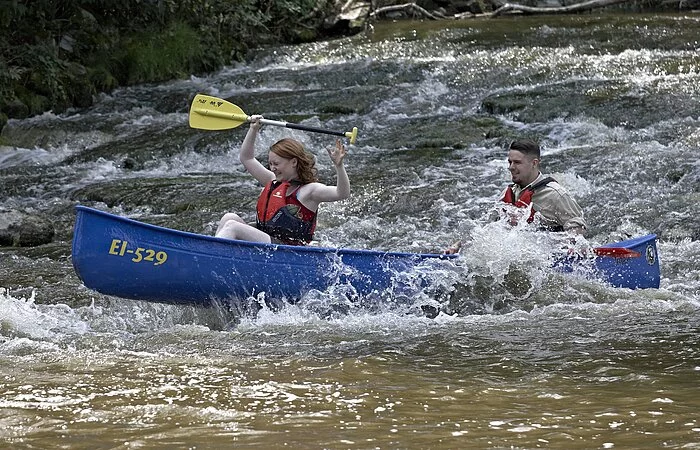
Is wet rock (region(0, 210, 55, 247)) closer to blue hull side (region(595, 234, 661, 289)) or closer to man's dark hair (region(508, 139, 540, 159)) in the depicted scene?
man's dark hair (region(508, 139, 540, 159))

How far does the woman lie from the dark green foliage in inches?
277

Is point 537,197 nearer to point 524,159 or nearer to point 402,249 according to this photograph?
point 524,159

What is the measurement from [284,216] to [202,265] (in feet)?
1.97

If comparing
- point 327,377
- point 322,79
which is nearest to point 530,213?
point 327,377

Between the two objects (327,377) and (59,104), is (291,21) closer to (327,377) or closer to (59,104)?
(59,104)

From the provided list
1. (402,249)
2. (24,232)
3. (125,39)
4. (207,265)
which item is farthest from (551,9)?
(207,265)

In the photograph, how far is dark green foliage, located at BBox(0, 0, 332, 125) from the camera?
42.3 ft

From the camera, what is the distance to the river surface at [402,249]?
3863mm

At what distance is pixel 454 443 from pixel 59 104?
10640 mm

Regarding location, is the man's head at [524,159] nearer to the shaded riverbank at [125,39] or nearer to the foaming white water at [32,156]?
the foaming white water at [32,156]

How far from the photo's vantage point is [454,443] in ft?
11.6

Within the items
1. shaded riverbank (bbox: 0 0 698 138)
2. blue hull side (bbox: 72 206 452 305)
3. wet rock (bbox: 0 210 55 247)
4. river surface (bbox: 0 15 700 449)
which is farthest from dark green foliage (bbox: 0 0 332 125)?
blue hull side (bbox: 72 206 452 305)

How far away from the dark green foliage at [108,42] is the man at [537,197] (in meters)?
7.59

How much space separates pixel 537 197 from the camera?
632 centimetres
